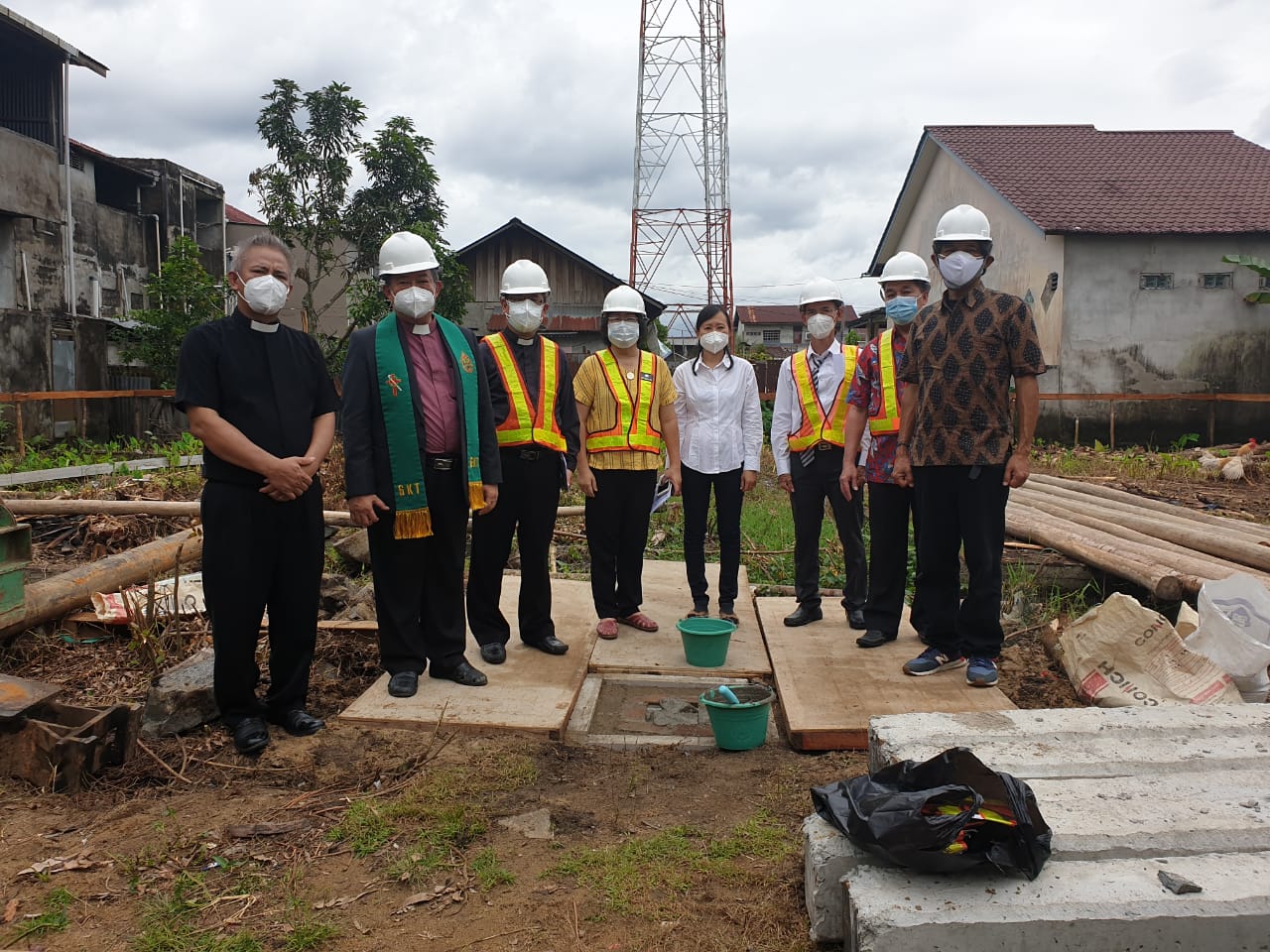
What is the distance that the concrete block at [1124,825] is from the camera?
92.7 inches

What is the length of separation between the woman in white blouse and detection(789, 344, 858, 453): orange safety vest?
24 cm

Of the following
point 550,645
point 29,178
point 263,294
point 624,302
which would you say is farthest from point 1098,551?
point 29,178

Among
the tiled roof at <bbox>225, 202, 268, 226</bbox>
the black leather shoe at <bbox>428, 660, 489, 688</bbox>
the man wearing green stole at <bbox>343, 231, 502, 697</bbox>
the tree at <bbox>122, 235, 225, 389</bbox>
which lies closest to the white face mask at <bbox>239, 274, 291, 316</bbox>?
the man wearing green stole at <bbox>343, 231, 502, 697</bbox>

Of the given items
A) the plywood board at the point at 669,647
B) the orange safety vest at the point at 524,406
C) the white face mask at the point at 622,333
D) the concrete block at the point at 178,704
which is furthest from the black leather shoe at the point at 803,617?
the concrete block at the point at 178,704

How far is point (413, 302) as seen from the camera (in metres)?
4.20

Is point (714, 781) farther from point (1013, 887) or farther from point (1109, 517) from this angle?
point (1109, 517)

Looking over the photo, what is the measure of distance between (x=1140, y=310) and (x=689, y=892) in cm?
1730

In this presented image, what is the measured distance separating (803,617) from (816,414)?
119 cm

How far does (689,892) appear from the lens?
270cm

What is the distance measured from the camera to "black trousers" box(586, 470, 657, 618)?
5.16 meters

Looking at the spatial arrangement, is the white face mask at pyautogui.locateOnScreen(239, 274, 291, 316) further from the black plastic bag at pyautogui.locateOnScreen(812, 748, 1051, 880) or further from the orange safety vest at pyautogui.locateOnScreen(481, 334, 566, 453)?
the black plastic bag at pyautogui.locateOnScreen(812, 748, 1051, 880)

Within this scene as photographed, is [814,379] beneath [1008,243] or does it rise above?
beneath

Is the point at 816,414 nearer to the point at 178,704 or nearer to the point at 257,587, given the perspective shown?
the point at 257,587

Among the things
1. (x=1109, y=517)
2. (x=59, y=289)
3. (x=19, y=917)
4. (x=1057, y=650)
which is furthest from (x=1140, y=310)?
(x=59, y=289)
